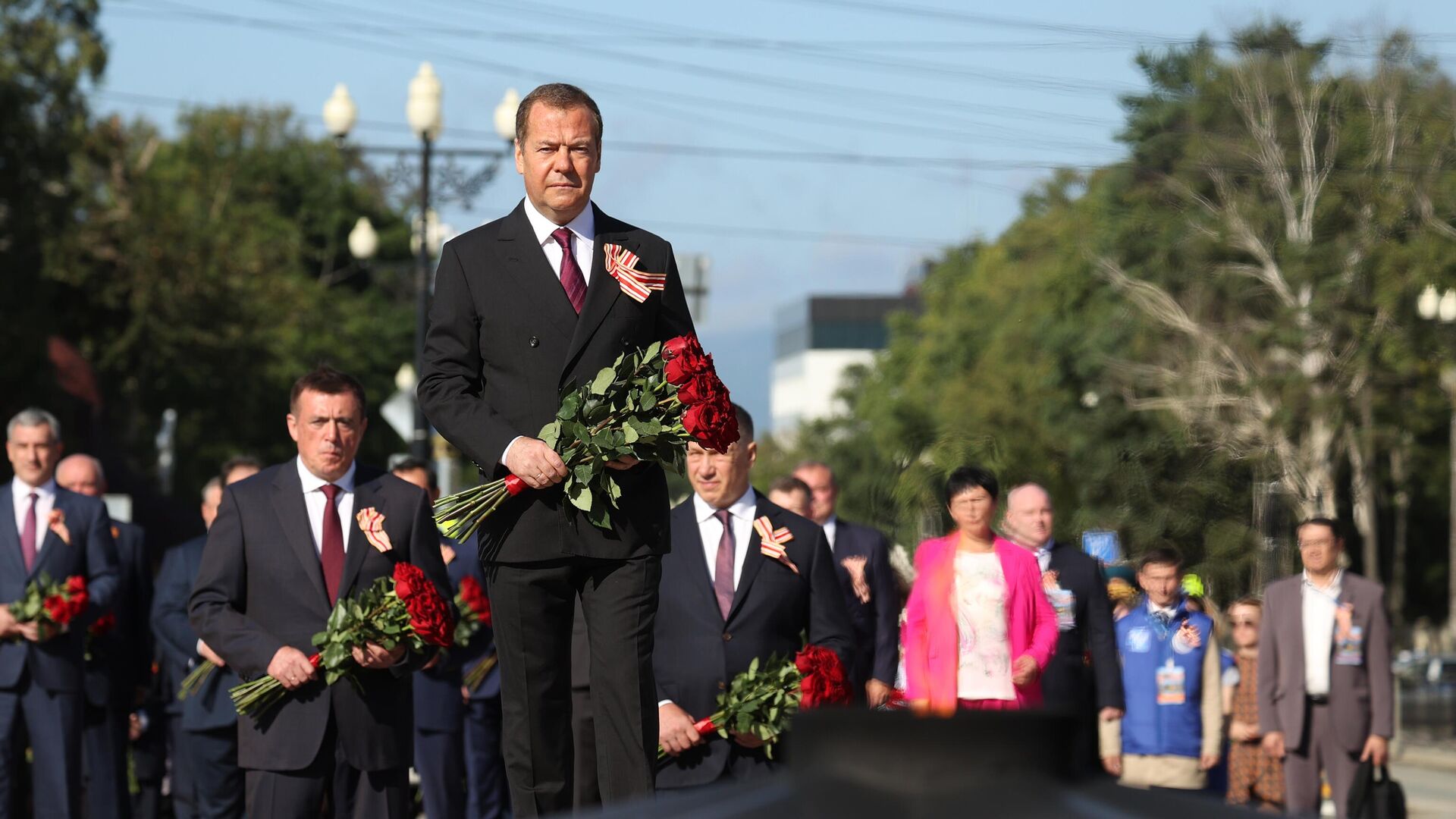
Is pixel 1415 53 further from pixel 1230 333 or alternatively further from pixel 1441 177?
pixel 1230 333

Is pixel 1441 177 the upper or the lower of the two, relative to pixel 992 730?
upper

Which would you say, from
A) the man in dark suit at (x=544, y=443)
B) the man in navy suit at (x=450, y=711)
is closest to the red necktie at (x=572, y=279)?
the man in dark suit at (x=544, y=443)

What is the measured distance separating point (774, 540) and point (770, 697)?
2.61 ft

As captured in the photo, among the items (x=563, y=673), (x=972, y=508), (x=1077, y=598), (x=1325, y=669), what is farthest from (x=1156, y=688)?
(x=563, y=673)

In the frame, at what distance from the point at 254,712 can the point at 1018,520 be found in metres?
5.37

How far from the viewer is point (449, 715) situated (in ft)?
42.7

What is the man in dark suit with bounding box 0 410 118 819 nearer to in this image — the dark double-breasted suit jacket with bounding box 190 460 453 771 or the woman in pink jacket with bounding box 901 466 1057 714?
the dark double-breasted suit jacket with bounding box 190 460 453 771

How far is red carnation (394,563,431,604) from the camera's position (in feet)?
23.1

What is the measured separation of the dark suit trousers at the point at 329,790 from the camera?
23.1 feet

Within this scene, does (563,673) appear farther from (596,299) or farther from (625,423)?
(596,299)

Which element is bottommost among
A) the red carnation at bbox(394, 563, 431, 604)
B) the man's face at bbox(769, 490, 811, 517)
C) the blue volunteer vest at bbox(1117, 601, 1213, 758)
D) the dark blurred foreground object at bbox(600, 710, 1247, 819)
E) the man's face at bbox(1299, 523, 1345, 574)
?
the blue volunteer vest at bbox(1117, 601, 1213, 758)

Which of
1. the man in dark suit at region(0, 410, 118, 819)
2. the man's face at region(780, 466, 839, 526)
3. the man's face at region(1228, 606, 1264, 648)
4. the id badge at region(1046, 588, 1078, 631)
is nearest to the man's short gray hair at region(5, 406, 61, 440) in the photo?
the man in dark suit at region(0, 410, 118, 819)

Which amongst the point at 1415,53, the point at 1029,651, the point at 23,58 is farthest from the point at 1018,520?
the point at 1415,53

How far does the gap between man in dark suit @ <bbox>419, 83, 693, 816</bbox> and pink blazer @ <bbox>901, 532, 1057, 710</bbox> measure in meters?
3.86
